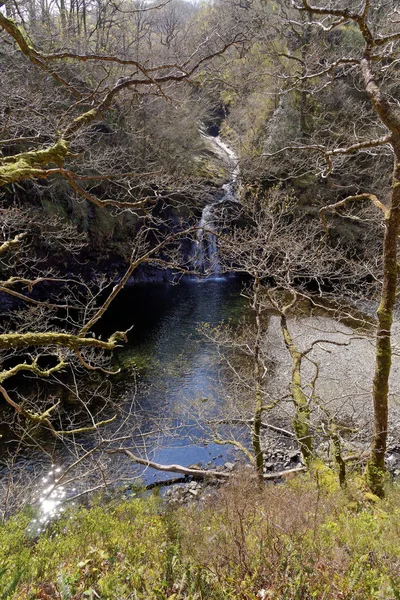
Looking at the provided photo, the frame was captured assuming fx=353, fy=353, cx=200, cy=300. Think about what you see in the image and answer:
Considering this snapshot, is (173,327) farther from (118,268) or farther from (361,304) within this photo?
(361,304)

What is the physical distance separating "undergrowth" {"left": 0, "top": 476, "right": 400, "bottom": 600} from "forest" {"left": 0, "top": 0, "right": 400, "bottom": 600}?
0.06 feet

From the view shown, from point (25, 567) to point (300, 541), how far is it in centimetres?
194

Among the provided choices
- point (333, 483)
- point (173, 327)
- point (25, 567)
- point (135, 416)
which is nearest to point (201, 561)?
point (25, 567)

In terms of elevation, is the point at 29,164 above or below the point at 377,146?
below

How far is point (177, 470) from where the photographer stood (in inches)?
276

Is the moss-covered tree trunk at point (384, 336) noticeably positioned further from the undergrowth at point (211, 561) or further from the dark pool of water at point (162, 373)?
the dark pool of water at point (162, 373)

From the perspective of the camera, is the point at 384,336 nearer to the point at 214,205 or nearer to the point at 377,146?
the point at 377,146

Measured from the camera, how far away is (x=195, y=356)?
11.4m

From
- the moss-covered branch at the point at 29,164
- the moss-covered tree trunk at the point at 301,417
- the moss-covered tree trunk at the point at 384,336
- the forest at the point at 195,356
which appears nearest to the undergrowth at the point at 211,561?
the forest at the point at 195,356

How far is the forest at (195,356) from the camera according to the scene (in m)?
2.56

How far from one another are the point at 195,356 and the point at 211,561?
895 cm

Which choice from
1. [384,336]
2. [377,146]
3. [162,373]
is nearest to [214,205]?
[162,373]

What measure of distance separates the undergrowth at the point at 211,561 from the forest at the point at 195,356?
0.02m

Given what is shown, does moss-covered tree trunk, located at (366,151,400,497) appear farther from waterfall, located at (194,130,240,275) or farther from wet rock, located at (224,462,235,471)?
waterfall, located at (194,130,240,275)
